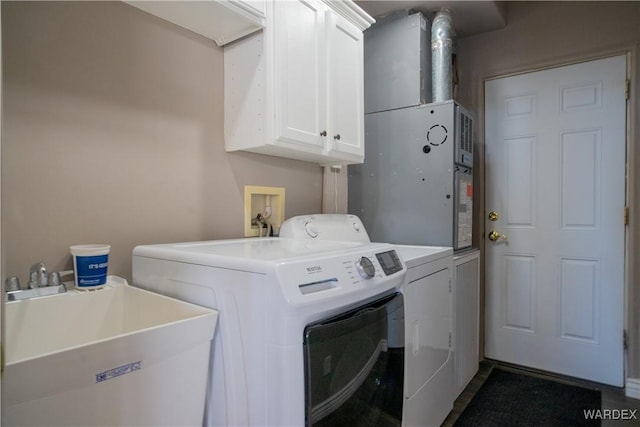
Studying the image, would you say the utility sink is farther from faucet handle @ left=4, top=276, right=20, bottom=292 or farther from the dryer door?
the dryer door

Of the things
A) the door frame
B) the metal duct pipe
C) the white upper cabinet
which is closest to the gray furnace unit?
the metal duct pipe

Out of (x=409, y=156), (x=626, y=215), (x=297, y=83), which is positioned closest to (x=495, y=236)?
(x=626, y=215)

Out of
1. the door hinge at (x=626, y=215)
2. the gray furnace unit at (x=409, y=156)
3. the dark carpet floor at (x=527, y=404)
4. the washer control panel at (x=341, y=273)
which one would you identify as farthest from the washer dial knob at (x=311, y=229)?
the door hinge at (x=626, y=215)

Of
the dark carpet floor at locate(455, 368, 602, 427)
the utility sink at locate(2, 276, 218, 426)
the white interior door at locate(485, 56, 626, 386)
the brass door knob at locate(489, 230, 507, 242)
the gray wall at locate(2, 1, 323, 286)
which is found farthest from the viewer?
the brass door knob at locate(489, 230, 507, 242)

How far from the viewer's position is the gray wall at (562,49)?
227cm

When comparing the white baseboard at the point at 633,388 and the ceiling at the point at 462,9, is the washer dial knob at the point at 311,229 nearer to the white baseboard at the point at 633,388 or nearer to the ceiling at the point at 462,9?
the ceiling at the point at 462,9

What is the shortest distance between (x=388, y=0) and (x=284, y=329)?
7.44 ft

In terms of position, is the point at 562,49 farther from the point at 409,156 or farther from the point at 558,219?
the point at 409,156

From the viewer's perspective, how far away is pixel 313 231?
1.81m

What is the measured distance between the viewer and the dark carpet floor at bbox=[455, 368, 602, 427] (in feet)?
6.57

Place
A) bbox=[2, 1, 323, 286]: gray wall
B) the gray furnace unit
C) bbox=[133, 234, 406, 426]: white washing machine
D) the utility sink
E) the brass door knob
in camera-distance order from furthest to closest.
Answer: the brass door knob → the gray furnace unit → bbox=[2, 1, 323, 286]: gray wall → bbox=[133, 234, 406, 426]: white washing machine → the utility sink

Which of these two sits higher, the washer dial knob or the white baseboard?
the washer dial knob

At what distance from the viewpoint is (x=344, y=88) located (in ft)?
6.28

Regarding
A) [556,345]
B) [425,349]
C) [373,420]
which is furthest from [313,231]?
[556,345]
